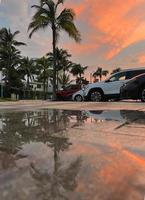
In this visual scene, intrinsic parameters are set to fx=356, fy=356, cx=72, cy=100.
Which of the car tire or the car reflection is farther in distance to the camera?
the car tire

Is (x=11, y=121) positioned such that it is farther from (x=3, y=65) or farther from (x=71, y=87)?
(x=3, y=65)

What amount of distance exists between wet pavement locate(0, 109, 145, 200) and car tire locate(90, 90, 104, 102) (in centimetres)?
1185

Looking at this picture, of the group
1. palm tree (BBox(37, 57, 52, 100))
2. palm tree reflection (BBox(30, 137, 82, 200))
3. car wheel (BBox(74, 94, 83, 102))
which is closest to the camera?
palm tree reflection (BBox(30, 137, 82, 200))

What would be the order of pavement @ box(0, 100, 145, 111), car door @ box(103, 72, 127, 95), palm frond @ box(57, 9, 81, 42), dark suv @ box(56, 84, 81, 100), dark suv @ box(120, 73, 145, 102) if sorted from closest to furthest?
pavement @ box(0, 100, 145, 111) < dark suv @ box(120, 73, 145, 102) < car door @ box(103, 72, 127, 95) < dark suv @ box(56, 84, 81, 100) < palm frond @ box(57, 9, 81, 42)

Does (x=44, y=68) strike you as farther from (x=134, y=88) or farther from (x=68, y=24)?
(x=134, y=88)

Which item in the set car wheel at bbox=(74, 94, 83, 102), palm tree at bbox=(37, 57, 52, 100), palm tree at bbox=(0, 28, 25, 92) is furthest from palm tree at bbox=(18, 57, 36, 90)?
car wheel at bbox=(74, 94, 83, 102)

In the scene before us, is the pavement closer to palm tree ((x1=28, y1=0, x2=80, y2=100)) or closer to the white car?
the white car

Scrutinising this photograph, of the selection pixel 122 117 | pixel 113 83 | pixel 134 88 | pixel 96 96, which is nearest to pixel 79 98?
pixel 96 96

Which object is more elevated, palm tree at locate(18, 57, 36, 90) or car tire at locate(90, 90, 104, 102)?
palm tree at locate(18, 57, 36, 90)

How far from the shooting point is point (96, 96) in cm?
1822

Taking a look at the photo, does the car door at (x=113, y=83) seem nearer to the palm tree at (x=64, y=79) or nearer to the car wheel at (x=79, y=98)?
the car wheel at (x=79, y=98)

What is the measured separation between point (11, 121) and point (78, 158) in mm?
3400

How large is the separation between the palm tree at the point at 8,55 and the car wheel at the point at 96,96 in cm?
3778

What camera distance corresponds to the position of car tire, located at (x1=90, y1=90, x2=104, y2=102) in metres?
18.1
